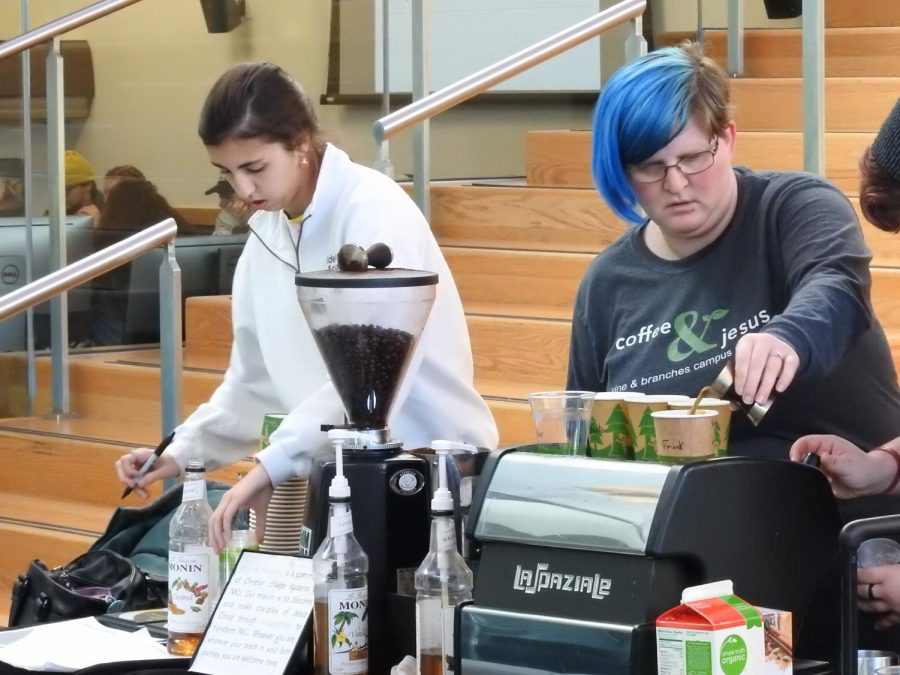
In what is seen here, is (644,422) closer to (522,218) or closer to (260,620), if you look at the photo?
(260,620)

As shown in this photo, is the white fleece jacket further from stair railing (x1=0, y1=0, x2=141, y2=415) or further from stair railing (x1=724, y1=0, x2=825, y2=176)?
stair railing (x1=0, y1=0, x2=141, y2=415)

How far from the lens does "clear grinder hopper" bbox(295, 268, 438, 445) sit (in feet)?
6.52

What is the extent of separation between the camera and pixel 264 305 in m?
2.62

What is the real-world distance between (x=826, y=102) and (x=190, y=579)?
3563 millimetres

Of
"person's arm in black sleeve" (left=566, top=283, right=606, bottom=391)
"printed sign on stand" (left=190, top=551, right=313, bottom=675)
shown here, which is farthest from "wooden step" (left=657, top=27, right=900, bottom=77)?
"printed sign on stand" (left=190, top=551, right=313, bottom=675)

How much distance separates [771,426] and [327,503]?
60 cm

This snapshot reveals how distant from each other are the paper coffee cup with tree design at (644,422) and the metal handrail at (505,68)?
259cm

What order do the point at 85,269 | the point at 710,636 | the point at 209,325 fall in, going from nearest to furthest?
the point at 710,636 → the point at 85,269 → the point at 209,325

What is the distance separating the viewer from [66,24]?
16.0ft

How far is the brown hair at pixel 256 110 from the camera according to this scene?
2533 mm

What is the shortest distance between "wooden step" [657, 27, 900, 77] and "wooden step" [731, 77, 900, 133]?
0.41 feet

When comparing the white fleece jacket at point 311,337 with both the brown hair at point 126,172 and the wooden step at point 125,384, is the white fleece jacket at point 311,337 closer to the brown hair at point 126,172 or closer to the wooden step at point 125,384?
the wooden step at point 125,384

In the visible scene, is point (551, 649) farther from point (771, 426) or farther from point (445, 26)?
point (445, 26)

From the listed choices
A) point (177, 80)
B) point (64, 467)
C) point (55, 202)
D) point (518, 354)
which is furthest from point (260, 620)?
point (177, 80)
